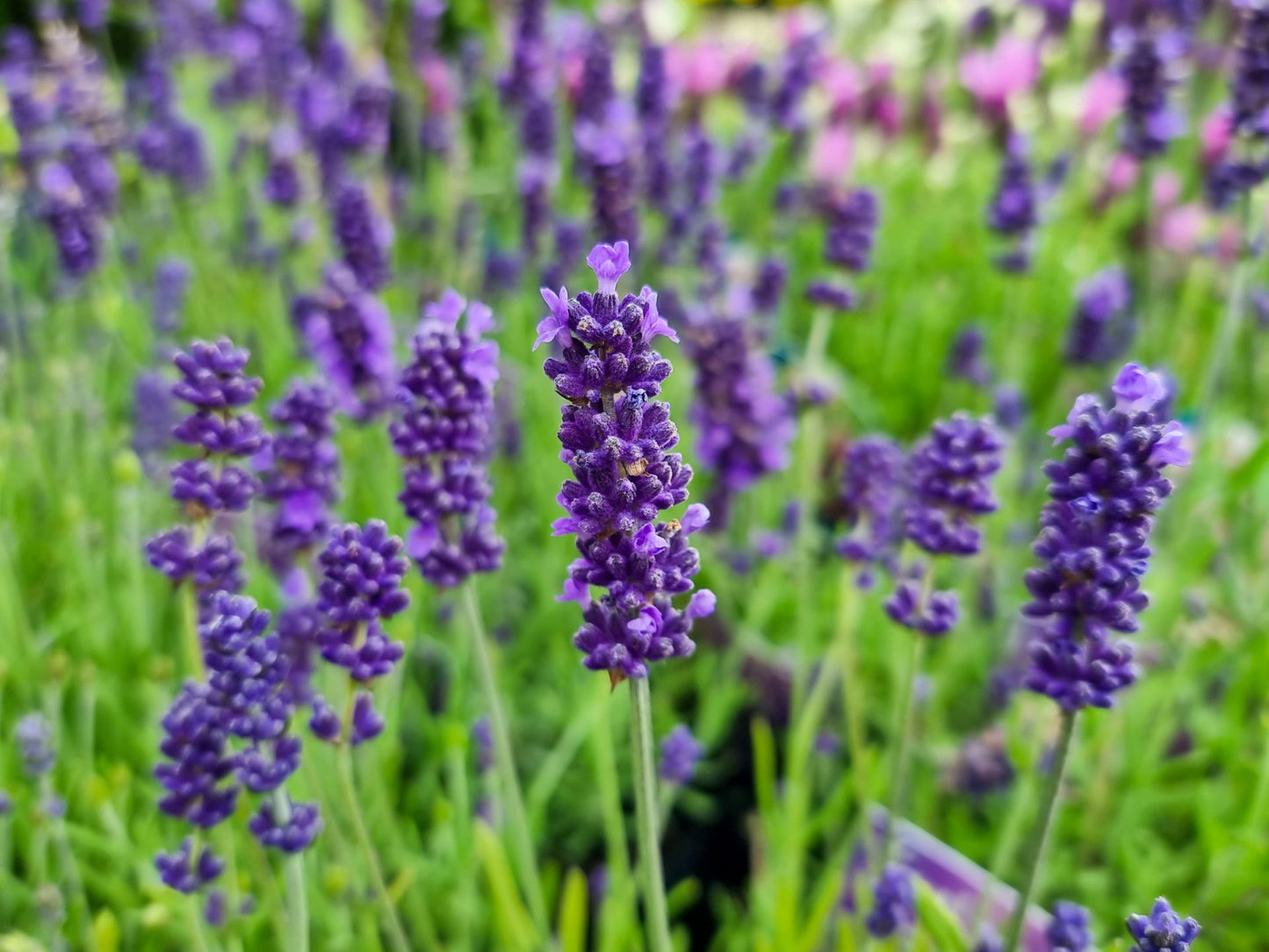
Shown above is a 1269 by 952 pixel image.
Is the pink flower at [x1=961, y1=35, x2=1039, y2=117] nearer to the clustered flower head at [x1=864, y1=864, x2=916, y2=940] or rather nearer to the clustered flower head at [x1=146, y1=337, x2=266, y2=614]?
the clustered flower head at [x1=864, y1=864, x2=916, y2=940]

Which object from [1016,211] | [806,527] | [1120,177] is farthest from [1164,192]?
[806,527]

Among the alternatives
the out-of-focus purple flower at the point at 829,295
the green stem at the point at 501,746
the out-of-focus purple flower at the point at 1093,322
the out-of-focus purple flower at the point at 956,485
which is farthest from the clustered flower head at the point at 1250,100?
the green stem at the point at 501,746

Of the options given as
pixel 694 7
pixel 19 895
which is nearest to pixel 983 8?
pixel 694 7

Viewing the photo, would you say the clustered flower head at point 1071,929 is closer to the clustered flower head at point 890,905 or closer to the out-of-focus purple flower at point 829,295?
the clustered flower head at point 890,905

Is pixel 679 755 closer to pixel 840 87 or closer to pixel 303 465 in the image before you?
pixel 303 465

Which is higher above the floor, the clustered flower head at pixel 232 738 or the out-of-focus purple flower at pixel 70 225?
the out-of-focus purple flower at pixel 70 225

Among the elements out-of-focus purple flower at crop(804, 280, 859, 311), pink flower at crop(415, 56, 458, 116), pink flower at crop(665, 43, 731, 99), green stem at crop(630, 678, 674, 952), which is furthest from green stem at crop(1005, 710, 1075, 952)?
pink flower at crop(665, 43, 731, 99)
